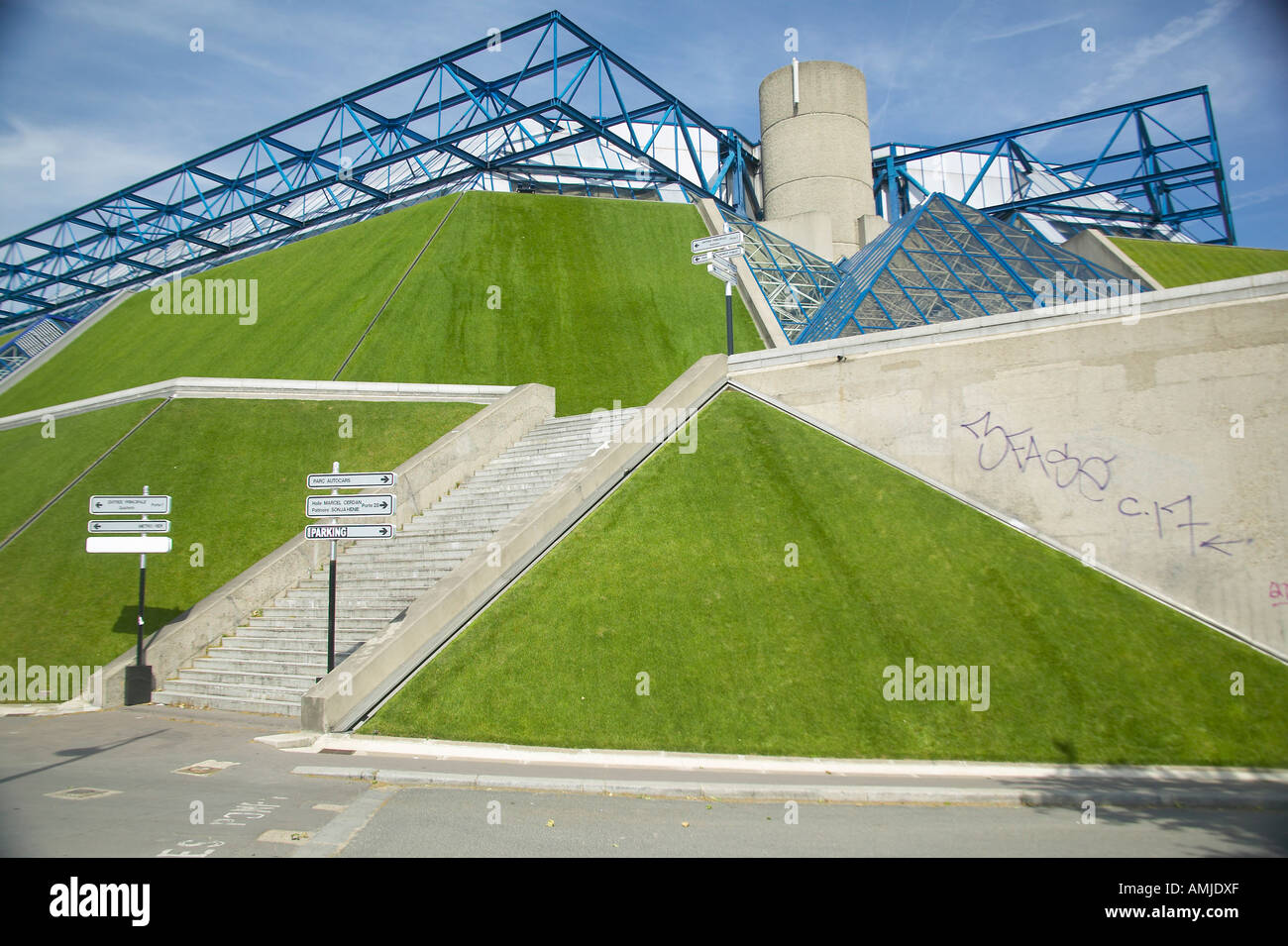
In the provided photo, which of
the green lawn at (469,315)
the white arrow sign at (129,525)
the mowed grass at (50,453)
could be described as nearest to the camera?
the white arrow sign at (129,525)

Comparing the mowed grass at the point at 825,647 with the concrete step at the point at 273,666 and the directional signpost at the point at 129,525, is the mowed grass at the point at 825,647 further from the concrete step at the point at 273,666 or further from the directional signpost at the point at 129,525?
the directional signpost at the point at 129,525

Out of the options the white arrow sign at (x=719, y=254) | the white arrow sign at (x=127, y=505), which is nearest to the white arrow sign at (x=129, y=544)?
the white arrow sign at (x=127, y=505)

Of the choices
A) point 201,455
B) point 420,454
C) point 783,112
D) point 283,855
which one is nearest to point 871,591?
point 283,855

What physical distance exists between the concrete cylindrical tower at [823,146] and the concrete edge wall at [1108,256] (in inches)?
412

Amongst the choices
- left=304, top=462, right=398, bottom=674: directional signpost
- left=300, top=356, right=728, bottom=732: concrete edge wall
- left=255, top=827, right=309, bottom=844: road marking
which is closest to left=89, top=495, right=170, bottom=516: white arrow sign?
left=304, top=462, right=398, bottom=674: directional signpost

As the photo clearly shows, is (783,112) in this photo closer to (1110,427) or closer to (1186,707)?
(1110,427)

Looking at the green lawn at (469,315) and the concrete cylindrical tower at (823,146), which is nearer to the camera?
the green lawn at (469,315)

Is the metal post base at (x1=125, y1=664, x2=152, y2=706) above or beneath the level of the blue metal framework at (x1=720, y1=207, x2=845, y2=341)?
beneath

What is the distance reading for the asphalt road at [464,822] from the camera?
715cm

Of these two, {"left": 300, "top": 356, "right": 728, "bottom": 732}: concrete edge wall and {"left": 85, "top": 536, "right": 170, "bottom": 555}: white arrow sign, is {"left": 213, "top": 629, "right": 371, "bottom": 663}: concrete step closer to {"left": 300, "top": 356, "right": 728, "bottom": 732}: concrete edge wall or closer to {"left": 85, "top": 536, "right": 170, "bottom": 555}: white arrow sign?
{"left": 300, "top": 356, "right": 728, "bottom": 732}: concrete edge wall

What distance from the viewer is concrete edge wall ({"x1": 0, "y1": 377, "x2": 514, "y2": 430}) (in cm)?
2191

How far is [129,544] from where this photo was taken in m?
14.2

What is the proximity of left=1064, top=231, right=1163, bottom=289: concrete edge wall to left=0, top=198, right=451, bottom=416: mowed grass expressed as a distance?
31.1 m

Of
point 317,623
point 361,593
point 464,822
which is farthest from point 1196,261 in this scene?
point 464,822
